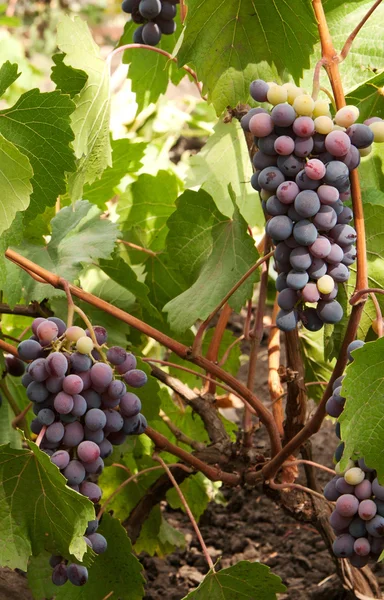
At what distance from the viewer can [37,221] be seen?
1.42 meters

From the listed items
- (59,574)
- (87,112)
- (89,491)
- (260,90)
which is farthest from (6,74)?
(59,574)

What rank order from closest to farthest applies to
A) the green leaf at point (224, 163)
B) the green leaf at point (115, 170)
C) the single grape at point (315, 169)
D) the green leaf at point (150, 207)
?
the single grape at point (315, 169) < the green leaf at point (224, 163) < the green leaf at point (115, 170) < the green leaf at point (150, 207)

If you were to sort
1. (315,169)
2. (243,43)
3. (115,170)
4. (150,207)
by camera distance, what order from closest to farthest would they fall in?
(315,169) → (243,43) → (115,170) → (150,207)

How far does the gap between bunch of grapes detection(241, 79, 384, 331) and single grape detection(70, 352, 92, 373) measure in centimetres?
24

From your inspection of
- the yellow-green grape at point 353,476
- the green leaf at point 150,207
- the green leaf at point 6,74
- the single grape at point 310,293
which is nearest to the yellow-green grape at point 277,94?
the single grape at point 310,293

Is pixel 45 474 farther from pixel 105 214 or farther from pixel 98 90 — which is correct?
pixel 105 214

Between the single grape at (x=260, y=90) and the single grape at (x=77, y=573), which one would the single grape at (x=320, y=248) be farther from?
the single grape at (x=77, y=573)

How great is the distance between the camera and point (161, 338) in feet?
3.92

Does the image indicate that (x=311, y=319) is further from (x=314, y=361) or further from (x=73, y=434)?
(x=314, y=361)

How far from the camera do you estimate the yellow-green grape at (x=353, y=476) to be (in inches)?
39.6

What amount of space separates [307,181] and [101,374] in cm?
33

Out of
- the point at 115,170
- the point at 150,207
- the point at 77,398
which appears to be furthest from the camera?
the point at 150,207

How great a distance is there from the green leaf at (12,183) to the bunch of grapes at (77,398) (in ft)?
0.46

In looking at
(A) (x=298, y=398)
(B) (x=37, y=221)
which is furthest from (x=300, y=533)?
(B) (x=37, y=221)
